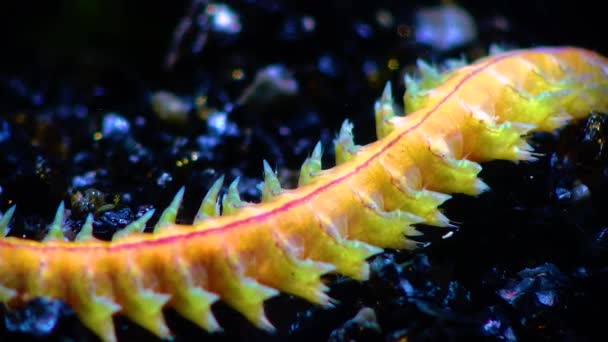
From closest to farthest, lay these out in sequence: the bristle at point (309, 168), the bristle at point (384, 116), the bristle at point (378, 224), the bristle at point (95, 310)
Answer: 1. the bristle at point (95, 310)
2. the bristle at point (378, 224)
3. the bristle at point (309, 168)
4. the bristle at point (384, 116)

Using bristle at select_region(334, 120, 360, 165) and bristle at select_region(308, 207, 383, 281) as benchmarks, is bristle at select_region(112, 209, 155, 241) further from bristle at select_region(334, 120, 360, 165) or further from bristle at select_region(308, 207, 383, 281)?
bristle at select_region(334, 120, 360, 165)

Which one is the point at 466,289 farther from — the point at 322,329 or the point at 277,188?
the point at 277,188

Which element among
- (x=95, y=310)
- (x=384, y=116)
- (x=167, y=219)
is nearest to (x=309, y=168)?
(x=384, y=116)

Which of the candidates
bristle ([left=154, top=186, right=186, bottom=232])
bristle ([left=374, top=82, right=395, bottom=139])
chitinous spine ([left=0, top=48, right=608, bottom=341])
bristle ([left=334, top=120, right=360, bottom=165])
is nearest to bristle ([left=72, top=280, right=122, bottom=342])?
chitinous spine ([left=0, top=48, right=608, bottom=341])

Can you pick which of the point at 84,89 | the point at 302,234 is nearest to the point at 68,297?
the point at 302,234

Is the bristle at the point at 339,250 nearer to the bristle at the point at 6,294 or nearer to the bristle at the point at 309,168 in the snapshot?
the bristle at the point at 309,168

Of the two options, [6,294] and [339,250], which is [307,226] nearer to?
[339,250]

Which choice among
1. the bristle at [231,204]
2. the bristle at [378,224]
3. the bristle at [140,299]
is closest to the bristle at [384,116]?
the bristle at [378,224]

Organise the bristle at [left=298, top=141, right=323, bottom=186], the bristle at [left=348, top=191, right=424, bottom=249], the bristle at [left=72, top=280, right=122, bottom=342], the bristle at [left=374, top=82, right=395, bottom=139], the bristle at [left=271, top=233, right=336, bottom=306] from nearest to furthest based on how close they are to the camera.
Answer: the bristle at [left=72, top=280, right=122, bottom=342], the bristle at [left=271, top=233, right=336, bottom=306], the bristle at [left=348, top=191, right=424, bottom=249], the bristle at [left=298, top=141, right=323, bottom=186], the bristle at [left=374, top=82, right=395, bottom=139]
